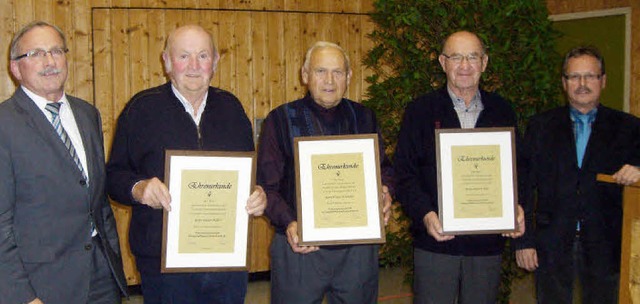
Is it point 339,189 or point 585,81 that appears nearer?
point 339,189

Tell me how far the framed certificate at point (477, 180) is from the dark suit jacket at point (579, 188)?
0.87 feet

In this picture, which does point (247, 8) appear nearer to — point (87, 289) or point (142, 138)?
point (142, 138)

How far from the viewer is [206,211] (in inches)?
101

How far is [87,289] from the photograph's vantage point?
248 cm

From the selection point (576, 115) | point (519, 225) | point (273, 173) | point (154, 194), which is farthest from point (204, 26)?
point (519, 225)

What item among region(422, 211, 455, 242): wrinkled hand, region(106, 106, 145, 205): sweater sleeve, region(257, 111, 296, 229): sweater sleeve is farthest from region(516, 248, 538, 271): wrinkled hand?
region(106, 106, 145, 205): sweater sleeve

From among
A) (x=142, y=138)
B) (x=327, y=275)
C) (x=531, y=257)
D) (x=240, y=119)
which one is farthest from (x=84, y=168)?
(x=531, y=257)

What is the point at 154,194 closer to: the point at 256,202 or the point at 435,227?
the point at 256,202

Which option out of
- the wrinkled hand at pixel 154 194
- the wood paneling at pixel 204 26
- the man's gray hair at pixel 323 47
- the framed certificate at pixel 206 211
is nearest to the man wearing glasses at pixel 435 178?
the man's gray hair at pixel 323 47

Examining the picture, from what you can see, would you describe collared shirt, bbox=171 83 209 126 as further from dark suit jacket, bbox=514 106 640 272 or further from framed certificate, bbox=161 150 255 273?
dark suit jacket, bbox=514 106 640 272

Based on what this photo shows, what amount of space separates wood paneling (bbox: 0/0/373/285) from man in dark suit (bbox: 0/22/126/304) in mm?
2983

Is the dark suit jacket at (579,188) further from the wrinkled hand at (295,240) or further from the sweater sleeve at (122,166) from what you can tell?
the sweater sleeve at (122,166)

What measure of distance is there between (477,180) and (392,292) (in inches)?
122

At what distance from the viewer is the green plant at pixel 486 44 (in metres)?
3.72
